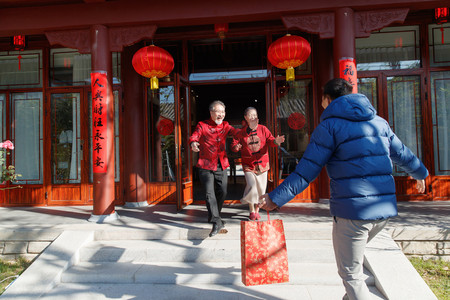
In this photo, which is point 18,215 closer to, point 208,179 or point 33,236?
point 33,236

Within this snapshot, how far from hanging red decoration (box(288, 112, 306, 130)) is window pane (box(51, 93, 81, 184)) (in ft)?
12.8

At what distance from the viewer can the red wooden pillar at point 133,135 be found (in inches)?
206

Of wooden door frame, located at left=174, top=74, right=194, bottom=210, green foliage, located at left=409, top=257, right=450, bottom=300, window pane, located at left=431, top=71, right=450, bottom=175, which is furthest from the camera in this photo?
window pane, located at left=431, top=71, right=450, bottom=175

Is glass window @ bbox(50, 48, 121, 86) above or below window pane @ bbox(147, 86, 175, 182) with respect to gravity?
above

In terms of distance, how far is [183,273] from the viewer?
2.87 m

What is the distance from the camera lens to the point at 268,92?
5113 millimetres

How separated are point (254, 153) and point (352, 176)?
206cm

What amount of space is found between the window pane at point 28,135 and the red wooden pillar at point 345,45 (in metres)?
5.29

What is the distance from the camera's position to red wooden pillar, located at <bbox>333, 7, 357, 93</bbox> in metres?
3.88

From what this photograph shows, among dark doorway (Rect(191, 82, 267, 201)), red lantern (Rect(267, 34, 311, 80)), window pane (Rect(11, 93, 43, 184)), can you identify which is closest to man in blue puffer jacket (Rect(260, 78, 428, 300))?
red lantern (Rect(267, 34, 311, 80))

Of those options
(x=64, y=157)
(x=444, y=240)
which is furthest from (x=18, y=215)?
(x=444, y=240)

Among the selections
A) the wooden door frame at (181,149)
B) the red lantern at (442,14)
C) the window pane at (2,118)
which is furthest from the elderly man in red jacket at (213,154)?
the window pane at (2,118)

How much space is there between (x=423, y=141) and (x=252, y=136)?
3.29 m

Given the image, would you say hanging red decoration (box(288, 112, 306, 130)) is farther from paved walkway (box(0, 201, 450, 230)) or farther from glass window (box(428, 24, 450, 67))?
glass window (box(428, 24, 450, 67))
